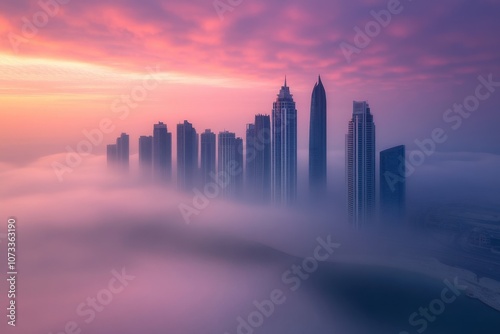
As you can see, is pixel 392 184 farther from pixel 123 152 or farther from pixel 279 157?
pixel 123 152

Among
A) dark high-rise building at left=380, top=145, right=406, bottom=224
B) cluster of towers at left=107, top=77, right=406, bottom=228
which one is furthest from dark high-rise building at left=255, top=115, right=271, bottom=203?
dark high-rise building at left=380, top=145, right=406, bottom=224

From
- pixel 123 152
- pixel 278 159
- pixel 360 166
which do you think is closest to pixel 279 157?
pixel 278 159

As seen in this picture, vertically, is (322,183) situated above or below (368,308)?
above

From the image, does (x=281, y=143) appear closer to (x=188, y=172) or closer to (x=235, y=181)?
(x=235, y=181)

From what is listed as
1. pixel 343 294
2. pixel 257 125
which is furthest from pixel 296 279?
pixel 257 125

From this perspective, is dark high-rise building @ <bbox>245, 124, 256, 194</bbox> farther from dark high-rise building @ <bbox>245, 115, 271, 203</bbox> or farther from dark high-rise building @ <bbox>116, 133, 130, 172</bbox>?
dark high-rise building @ <bbox>116, 133, 130, 172</bbox>

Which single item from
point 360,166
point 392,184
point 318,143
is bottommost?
point 392,184
